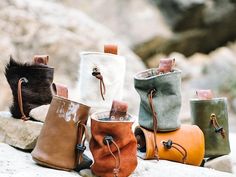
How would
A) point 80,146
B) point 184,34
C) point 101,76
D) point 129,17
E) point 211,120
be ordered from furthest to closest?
point 184,34 < point 129,17 < point 211,120 < point 101,76 < point 80,146

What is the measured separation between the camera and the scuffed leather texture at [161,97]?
8.30 ft

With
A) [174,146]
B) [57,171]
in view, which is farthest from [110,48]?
[57,171]

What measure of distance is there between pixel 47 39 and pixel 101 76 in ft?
7.60

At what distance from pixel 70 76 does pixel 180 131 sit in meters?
2.38

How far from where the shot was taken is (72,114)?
2.28 meters

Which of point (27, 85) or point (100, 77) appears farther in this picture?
point (100, 77)

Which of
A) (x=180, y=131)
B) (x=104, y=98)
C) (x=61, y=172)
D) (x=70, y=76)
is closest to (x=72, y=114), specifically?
(x=61, y=172)

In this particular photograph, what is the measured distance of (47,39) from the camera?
16.0ft

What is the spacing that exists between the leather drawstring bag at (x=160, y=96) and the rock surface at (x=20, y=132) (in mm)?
537

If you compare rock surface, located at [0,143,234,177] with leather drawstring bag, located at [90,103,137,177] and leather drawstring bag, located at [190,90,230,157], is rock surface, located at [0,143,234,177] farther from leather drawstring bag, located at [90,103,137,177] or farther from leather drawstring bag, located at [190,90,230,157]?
leather drawstring bag, located at [190,90,230,157]

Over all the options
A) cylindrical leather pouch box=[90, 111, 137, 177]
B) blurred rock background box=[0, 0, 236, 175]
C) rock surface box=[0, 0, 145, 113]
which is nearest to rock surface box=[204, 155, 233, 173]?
cylindrical leather pouch box=[90, 111, 137, 177]

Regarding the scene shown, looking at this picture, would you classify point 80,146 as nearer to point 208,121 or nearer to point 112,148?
point 112,148

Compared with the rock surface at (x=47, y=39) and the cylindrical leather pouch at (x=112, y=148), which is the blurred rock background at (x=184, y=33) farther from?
the cylindrical leather pouch at (x=112, y=148)

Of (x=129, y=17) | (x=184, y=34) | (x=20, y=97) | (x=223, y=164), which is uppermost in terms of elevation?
(x=129, y=17)
